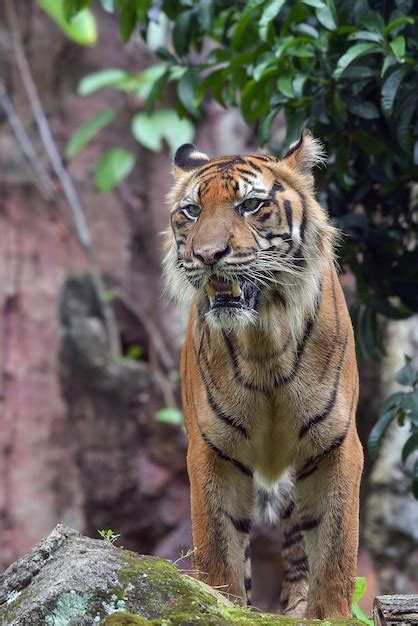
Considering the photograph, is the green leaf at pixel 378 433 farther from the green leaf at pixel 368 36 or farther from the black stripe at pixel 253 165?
the green leaf at pixel 368 36

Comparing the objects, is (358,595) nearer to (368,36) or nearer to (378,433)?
(378,433)

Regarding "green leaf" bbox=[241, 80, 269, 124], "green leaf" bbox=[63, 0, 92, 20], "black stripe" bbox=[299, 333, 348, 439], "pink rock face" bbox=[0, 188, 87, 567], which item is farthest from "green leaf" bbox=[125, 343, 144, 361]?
"black stripe" bbox=[299, 333, 348, 439]

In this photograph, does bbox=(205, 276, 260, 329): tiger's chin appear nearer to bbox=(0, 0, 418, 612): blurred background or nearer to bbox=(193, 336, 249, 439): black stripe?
bbox=(193, 336, 249, 439): black stripe

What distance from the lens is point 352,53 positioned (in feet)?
15.5

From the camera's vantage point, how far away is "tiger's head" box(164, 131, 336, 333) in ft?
13.5

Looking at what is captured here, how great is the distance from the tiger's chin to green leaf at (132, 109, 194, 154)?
653cm

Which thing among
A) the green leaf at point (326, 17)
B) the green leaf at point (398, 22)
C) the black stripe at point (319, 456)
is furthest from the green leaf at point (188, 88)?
the black stripe at point (319, 456)

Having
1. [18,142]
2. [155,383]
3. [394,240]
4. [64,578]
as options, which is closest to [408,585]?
[155,383]

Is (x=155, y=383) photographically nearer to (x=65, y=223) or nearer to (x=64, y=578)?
(x=65, y=223)

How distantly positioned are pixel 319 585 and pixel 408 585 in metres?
5.09

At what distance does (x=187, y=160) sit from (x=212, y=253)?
3.39 feet

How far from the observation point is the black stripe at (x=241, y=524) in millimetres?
4395

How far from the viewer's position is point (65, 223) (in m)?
11.1

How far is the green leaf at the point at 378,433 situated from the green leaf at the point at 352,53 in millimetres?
1674
